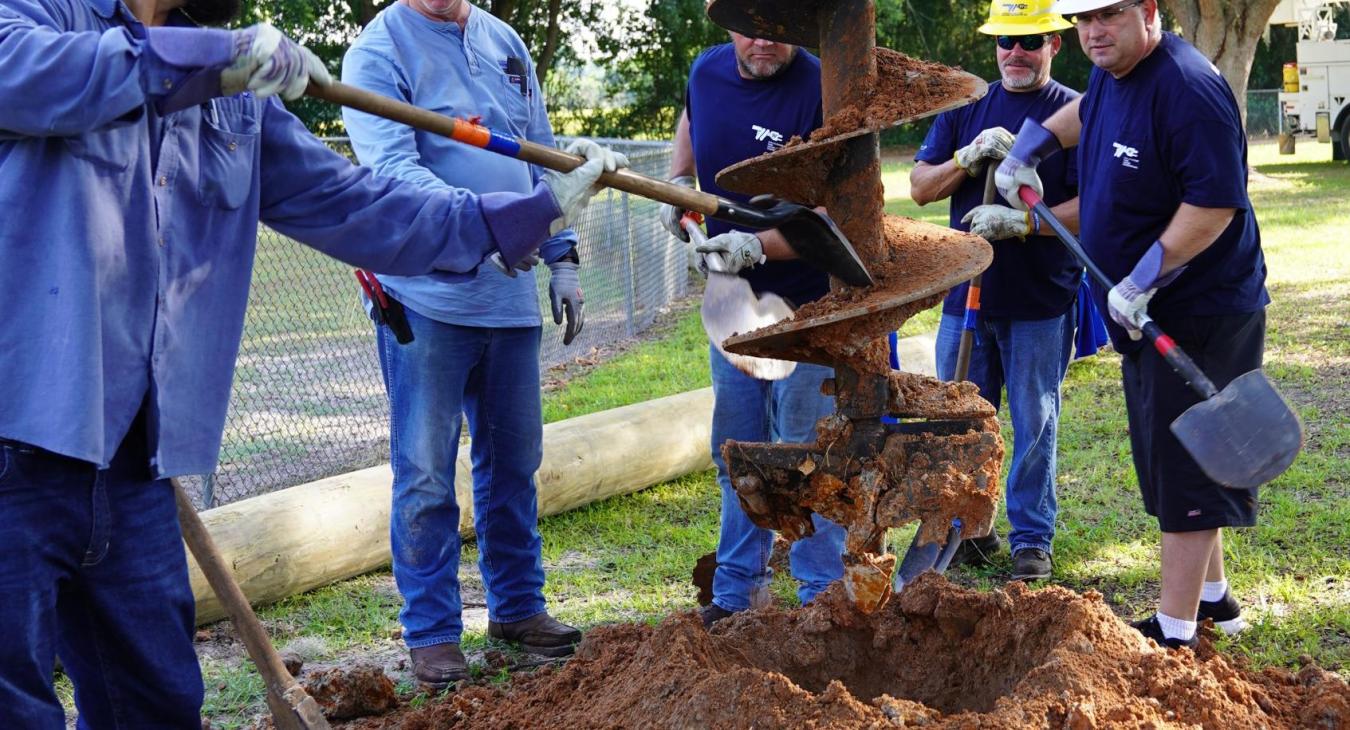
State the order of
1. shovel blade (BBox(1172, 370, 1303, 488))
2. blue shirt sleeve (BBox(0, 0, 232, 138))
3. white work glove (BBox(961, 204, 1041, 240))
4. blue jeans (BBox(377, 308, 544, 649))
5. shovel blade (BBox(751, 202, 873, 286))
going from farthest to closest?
white work glove (BBox(961, 204, 1041, 240)) < blue jeans (BBox(377, 308, 544, 649)) < shovel blade (BBox(1172, 370, 1303, 488)) < shovel blade (BBox(751, 202, 873, 286)) < blue shirt sleeve (BBox(0, 0, 232, 138))

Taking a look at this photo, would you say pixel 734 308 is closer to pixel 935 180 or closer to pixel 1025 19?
pixel 935 180

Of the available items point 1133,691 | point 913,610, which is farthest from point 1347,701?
point 913,610

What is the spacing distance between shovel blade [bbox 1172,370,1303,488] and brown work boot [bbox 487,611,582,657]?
231 cm

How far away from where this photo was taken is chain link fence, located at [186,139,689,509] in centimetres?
736

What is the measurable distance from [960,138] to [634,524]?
2468mm

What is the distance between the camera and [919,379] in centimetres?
378

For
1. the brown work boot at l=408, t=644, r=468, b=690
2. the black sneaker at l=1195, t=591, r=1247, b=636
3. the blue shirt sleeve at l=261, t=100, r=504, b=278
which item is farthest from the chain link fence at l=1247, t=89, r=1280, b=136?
the blue shirt sleeve at l=261, t=100, r=504, b=278

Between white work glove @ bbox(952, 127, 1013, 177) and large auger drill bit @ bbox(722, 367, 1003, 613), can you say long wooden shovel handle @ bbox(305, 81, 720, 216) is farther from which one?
white work glove @ bbox(952, 127, 1013, 177)

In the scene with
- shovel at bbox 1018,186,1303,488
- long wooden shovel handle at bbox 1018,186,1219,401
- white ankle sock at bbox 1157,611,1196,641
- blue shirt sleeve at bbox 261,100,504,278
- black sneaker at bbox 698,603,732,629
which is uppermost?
blue shirt sleeve at bbox 261,100,504,278

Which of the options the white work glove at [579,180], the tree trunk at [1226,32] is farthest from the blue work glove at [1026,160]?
the tree trunk at [1226,32]

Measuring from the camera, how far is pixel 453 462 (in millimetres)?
4531

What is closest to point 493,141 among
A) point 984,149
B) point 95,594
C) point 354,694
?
point 95,594

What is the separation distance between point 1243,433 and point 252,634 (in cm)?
291

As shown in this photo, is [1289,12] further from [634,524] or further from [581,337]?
[634,524]
